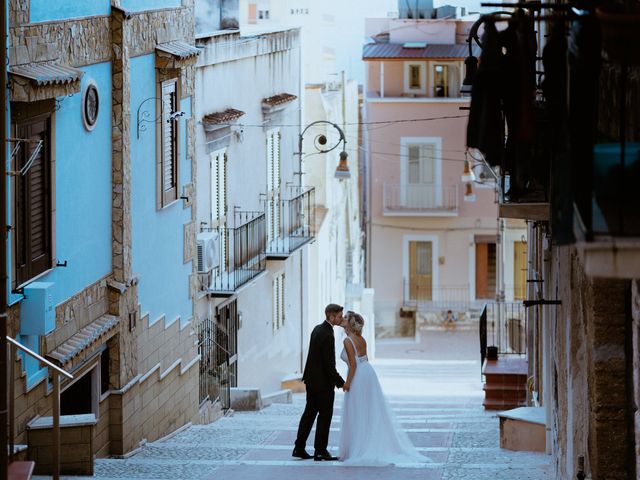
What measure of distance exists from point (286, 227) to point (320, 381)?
14.6m

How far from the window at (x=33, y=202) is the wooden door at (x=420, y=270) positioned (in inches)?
1384

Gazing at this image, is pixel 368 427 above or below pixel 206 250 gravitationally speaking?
below

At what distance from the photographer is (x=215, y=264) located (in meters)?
21.5

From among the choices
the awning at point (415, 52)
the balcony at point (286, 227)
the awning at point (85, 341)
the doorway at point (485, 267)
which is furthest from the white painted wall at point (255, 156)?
the doorway at point (485, 267)

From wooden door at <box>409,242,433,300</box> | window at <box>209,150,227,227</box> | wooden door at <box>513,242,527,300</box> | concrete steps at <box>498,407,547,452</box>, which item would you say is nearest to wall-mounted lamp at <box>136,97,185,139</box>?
window at <box>209,150,227,227</box>

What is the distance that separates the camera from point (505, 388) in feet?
75.3

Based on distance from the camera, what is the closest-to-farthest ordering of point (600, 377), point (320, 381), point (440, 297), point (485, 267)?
1. point (600, 377)
2. point (320, 381)
3. point (440, 297)
4. point (485, 267)

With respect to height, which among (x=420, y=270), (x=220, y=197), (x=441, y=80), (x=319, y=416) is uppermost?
(x=441, y=80)

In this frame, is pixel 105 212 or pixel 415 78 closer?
pixel 105 212

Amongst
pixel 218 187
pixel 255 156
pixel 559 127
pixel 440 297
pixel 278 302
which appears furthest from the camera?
pixel 440 297

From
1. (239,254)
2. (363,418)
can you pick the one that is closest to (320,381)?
(363,418)

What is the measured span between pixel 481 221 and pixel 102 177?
3305 centimetres

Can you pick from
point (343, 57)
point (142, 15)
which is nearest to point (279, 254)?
point (142, 15)

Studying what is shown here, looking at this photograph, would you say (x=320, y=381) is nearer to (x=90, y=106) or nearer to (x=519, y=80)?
(x=90, y=106)
